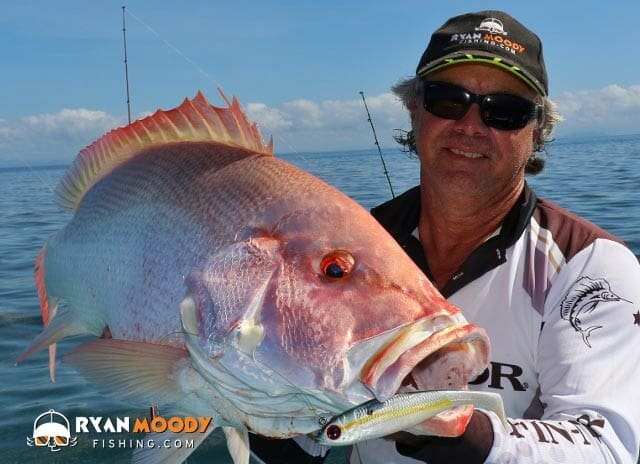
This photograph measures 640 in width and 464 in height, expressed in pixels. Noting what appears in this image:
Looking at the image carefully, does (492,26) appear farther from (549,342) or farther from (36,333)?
(36,333)

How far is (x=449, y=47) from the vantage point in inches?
105

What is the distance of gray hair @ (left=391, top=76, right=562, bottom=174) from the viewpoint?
2915mm

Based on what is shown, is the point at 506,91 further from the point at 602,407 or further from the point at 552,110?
the point at 602,407

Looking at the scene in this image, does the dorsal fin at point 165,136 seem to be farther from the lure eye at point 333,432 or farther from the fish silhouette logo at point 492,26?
the fish silhouette logo at point 492,26

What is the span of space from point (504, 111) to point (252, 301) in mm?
1583

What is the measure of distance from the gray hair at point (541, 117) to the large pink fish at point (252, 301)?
4.18ft

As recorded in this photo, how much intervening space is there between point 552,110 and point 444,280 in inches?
42.4

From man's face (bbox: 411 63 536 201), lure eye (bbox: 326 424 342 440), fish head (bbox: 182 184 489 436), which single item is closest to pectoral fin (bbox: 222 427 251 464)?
fish head (bbox: 182 184 489 436)

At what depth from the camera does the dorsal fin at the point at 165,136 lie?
6.77 ft

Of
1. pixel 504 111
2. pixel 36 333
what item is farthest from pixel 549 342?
pixel 36 333

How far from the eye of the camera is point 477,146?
2.62 m

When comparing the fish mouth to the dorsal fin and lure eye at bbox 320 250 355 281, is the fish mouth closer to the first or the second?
lure eye at bbox 320 250 355 281

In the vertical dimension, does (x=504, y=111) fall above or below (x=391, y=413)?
above

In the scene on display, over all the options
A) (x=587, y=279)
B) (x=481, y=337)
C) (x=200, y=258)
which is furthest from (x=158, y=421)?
(x=587, y=279)
